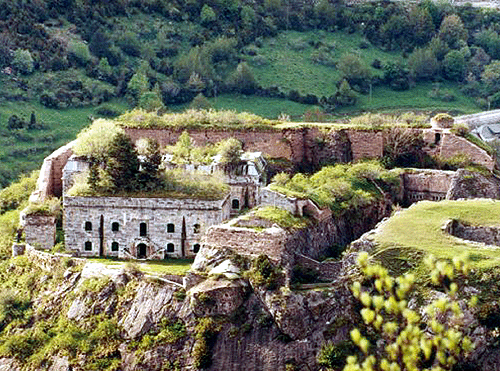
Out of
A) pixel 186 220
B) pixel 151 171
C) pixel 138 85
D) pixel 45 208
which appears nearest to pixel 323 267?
pixel 186 220

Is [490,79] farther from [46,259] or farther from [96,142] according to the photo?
[46,259]

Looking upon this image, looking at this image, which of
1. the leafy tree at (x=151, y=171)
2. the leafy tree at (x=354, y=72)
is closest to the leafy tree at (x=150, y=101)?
the leafy tree at (x=354, y=72)

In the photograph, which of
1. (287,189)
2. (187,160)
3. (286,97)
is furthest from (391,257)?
(286,97)

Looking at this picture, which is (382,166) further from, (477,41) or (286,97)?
(477,41)

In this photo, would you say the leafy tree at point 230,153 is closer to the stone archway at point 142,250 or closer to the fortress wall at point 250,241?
the stone archway at point 142,250

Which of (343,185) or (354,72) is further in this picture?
(354,72)
